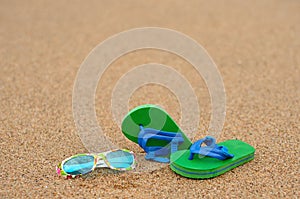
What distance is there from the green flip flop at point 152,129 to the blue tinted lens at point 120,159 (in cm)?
6

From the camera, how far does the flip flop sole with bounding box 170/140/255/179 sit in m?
1.59

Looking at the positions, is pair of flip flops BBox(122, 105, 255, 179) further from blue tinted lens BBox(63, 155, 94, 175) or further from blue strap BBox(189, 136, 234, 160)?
blue tinted lens BBox(63, 155, 94, 175)

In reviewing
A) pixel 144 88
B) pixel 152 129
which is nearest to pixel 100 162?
pixel 152 129

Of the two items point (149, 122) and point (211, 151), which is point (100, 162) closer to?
point (149, 122)

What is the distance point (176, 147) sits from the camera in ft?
5.64

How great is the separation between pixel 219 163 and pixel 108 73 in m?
1.18

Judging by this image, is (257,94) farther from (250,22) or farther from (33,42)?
(33,42)

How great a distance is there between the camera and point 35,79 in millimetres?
2523

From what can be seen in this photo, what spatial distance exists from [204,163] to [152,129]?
241 mm

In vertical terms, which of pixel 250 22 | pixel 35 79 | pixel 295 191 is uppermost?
pixel 250 22

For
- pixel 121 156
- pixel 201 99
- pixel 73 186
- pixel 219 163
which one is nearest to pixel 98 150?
pixel 121 156

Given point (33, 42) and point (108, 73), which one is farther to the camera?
point (33, 42)

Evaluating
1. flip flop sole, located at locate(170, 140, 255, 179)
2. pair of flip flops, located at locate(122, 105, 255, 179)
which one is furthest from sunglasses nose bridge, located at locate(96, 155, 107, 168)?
flip flop sole, located at locate(170, 140, 255, 179)

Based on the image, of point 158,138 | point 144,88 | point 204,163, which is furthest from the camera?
point 144,88
